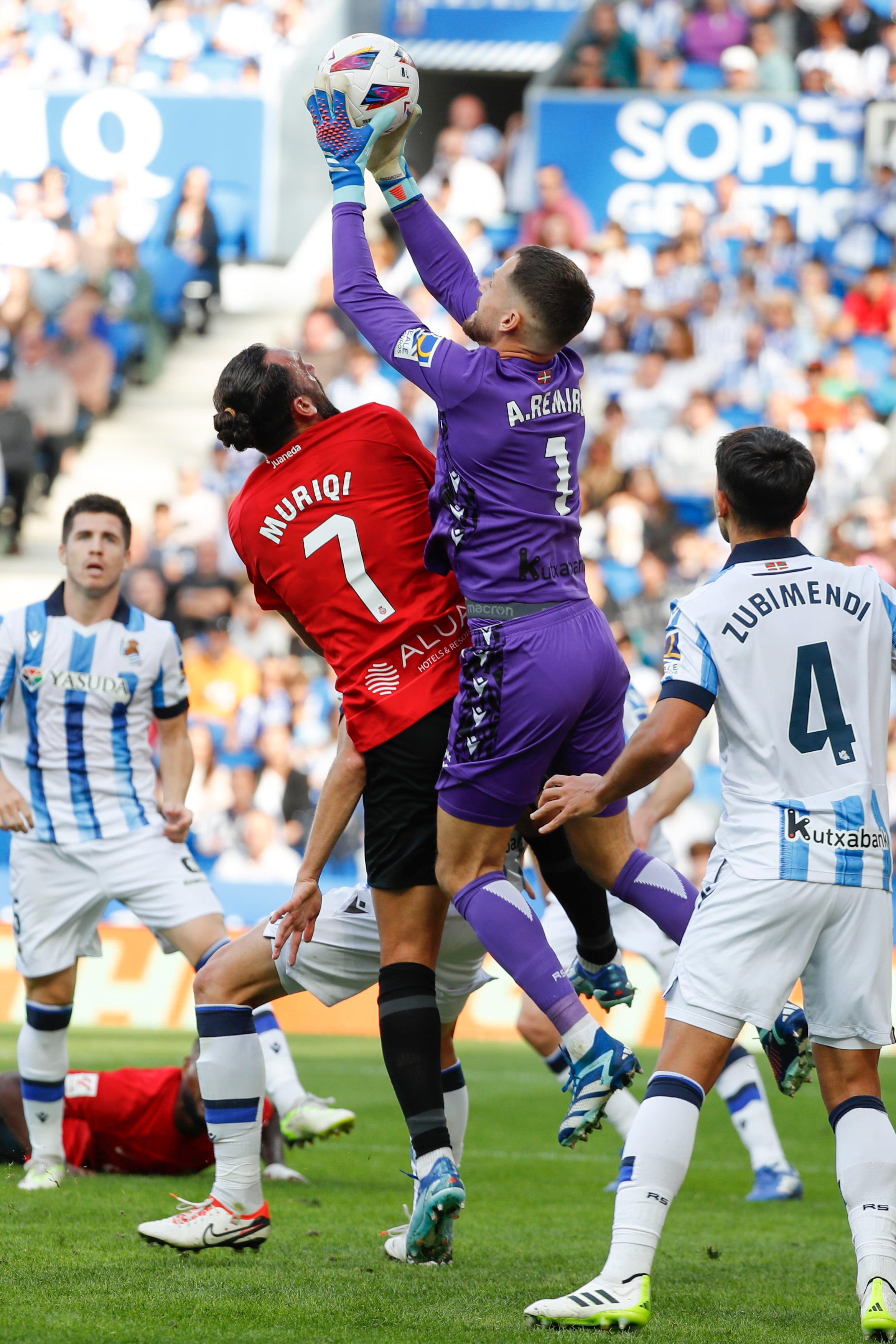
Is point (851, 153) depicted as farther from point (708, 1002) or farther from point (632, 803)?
point (708, 1002)

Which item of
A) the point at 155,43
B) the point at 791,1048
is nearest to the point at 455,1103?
the point at 791,1048

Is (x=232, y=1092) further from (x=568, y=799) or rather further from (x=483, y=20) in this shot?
(x=483, y=20)

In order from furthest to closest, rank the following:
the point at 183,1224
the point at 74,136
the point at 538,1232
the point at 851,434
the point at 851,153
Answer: the point at 74,136 → the point at 851,153 → the point at 851,434 → the point at 538,1232 → the point at 183,1224

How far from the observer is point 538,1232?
17.4 ft

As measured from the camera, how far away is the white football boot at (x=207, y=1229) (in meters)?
4.19

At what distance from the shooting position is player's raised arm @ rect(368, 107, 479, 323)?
4.46 metres

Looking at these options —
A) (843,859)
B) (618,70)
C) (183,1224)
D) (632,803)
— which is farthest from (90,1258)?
(618,70)

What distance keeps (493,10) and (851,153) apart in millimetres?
5761

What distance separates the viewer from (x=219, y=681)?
14.1 meters

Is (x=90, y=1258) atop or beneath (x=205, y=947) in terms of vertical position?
beneath

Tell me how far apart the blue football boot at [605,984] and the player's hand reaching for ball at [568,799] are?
0.75 meters

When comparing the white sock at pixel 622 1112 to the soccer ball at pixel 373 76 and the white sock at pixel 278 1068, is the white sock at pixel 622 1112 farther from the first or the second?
the soccer ball at pixel 373 76

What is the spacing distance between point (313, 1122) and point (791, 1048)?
98.7 inches

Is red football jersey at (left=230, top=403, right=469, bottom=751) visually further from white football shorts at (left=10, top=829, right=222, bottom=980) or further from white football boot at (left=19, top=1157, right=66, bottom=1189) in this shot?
white football boot at (left=19, top=1157, right=66, bottom=1189)
